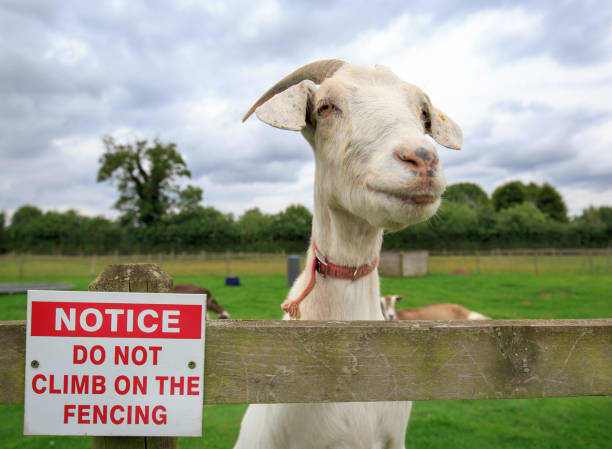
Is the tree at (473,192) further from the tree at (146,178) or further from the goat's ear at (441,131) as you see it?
the goat's ear at (441,131)

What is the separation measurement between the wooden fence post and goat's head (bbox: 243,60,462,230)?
2.63 feet

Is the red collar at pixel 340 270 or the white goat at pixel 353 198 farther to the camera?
the red collar at pixel 340 270

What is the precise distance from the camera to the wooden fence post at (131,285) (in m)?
1.24

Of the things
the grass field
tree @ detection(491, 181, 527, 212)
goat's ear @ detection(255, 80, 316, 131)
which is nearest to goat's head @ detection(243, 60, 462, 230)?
goat's ear @ detection(255, 80, 316, 131)

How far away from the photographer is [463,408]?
5039mm

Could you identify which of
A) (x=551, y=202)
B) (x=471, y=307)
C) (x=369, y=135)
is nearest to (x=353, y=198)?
(x=369, y=135)

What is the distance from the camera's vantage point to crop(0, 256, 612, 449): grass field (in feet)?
13.8

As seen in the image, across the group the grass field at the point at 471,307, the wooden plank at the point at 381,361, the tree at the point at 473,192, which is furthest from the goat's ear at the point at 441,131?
the tree at the point at 473,192

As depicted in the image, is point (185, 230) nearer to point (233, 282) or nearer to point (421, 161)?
point (233, 282)

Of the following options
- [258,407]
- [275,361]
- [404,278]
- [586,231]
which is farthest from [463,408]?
[586,231]

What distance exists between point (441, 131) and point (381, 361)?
133cm

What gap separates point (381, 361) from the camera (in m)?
1.24

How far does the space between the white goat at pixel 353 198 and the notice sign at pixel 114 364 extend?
2.29 feet

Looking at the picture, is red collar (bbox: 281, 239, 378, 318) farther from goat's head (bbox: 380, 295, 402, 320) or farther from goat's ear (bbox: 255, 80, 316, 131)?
goat's head (bbox: 380, 295, 402, 320)
